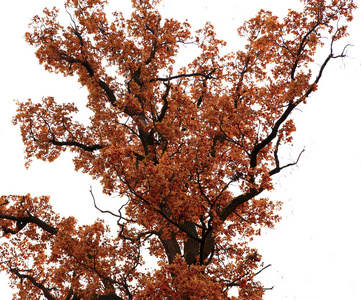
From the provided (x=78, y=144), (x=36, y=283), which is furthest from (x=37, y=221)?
(x=78, y=144)

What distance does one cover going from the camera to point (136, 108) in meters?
11.7

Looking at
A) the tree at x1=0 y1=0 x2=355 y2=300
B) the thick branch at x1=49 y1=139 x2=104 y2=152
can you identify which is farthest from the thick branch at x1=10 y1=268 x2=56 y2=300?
the thick branch at x1=49 y1=139 x2=104 y2=152

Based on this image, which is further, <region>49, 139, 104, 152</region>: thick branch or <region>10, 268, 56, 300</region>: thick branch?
<region>49, 139, 104, 152</region>: thick branch

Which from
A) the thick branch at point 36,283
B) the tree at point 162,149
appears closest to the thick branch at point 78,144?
the tree at point 162,149

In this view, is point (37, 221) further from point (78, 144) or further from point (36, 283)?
point (78, 144)

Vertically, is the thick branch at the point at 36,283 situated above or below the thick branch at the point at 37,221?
below

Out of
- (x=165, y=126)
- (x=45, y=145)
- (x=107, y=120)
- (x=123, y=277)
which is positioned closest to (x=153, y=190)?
(x=165, y=126)

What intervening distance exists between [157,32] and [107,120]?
4586mm

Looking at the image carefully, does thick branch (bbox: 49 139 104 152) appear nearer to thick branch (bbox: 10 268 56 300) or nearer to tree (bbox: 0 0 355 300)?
tree (bbox: 0 0 355 300)

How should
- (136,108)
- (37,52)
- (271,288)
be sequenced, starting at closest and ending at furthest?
1. (271,288)
2. (136,108)
3. (37,52)

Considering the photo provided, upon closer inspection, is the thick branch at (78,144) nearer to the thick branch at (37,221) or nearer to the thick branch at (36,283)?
the thick branch at (37,221)

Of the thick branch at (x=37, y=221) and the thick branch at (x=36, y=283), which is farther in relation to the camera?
the thick branch at (x=36, y=283)

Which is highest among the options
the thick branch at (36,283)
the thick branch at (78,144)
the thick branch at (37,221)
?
the thick branch at (78,144)

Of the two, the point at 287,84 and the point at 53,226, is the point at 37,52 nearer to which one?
the point at 53,226
